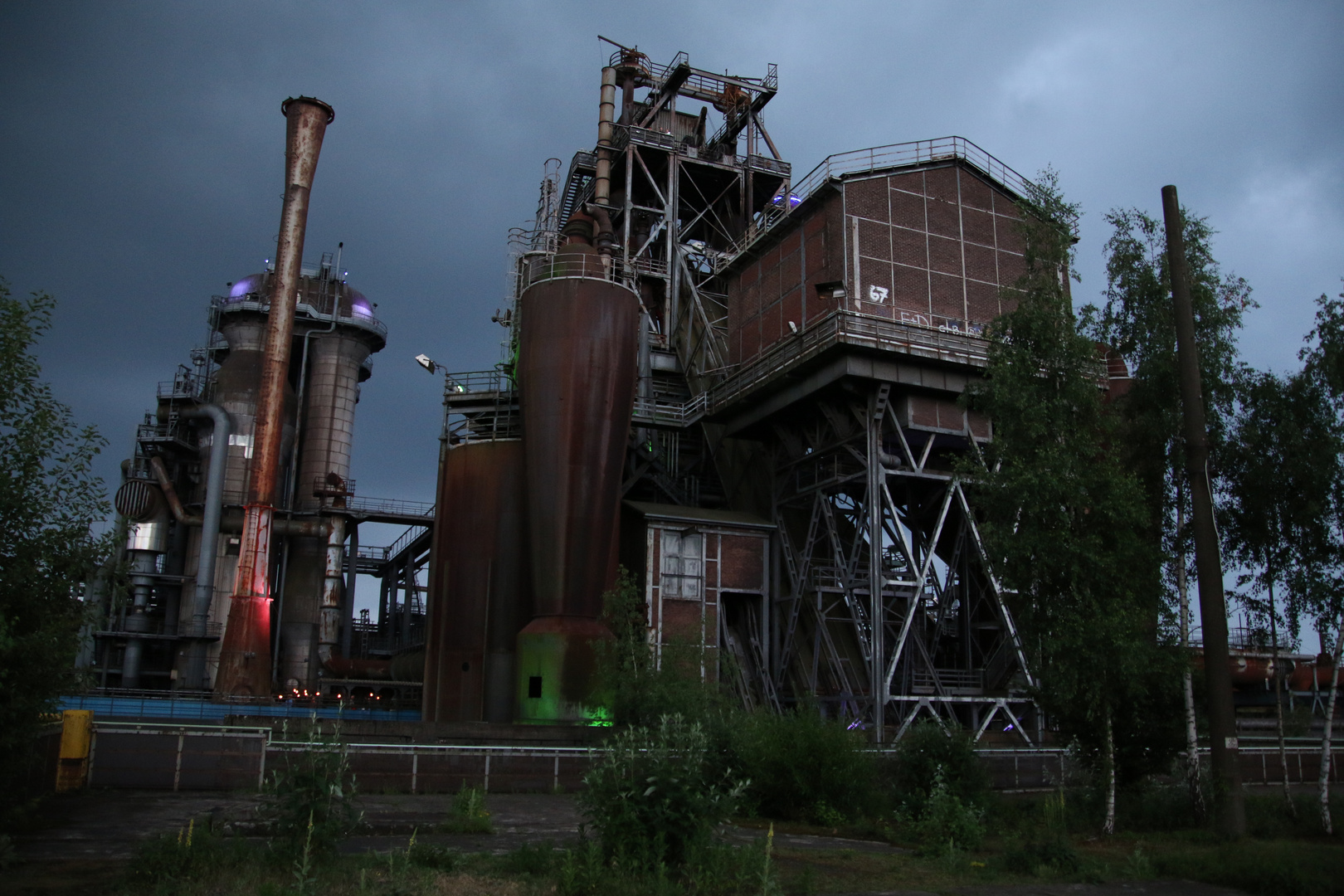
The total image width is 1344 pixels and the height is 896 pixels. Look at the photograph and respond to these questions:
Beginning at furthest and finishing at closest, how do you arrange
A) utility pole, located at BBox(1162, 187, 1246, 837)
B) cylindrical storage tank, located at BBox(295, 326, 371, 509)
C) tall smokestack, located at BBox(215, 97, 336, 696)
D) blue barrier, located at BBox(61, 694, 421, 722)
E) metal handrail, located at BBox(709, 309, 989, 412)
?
cylindrical storage tank, located at BBox(295, 326, 371, 509), tall smokestack, located at BBox(215, 97, 336, 696), blue barrier, located at BBox(61, 694, 421, 722), metal handrail, located at BBox(709, 309, 989, 412), utility pole, located at BBox(1162, 187, 1246, 837)

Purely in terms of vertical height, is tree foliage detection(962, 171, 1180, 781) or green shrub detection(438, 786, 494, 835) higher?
tree foliage detection(962, 171, 1180, 781)

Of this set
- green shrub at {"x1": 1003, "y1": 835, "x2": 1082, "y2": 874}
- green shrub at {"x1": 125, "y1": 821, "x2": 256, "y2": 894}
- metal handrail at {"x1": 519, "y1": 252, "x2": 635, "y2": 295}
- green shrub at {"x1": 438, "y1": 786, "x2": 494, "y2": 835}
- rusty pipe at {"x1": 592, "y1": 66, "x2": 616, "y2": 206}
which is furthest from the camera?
rusty pipe at {"x1": 592, "y1": 66, "x2": 616, "y2": 206}

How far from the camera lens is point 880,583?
3194 centimetres

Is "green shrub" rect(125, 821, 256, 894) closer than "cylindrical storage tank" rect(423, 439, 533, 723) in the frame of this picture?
Yes

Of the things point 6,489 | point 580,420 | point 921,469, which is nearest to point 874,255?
point 921,469

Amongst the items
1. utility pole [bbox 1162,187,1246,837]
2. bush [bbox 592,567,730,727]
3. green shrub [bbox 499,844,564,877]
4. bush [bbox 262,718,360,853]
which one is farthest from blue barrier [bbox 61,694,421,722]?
utility pole [bbox 1162,187,1246,837]

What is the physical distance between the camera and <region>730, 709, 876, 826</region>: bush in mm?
20078

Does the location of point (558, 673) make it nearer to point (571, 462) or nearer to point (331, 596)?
point (571, 462)

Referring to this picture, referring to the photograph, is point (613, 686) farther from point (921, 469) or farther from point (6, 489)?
point (6, 489)

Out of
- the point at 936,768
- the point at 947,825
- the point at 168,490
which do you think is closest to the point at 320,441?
the point at 168,490

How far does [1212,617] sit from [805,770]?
25.6 ft

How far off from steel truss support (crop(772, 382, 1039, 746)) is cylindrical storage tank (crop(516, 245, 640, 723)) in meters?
6.85

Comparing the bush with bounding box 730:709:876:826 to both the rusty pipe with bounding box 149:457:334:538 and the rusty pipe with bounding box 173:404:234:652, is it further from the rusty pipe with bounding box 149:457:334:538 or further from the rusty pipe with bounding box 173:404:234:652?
the rusty pipe with bounding box 173:404:234:652

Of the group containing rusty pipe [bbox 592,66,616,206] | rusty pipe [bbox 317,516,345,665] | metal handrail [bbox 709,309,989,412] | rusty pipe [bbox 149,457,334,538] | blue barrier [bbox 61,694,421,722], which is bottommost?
blue barrier [bbox 61,694,421,722]
